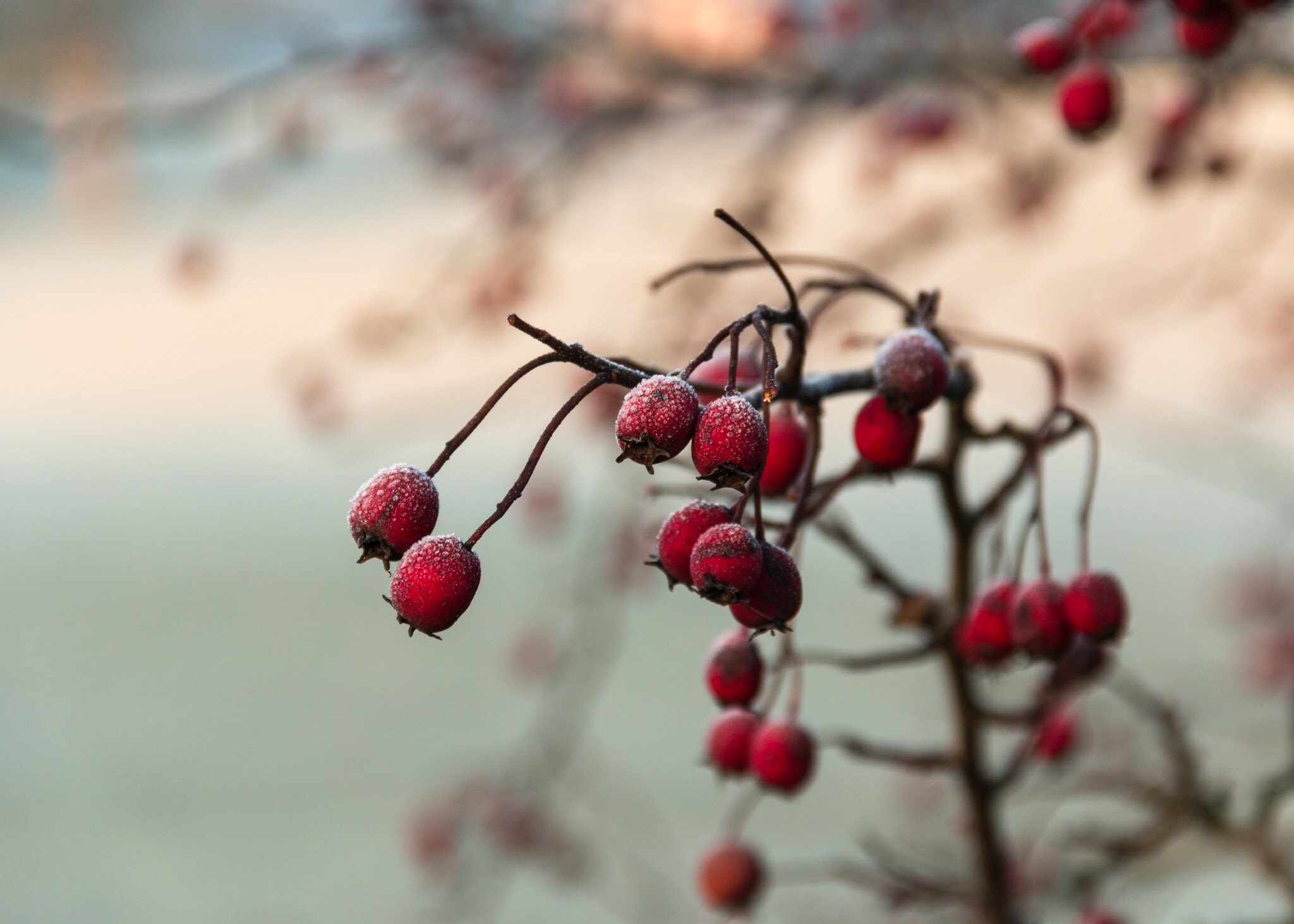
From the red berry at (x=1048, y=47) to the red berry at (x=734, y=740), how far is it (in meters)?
0.46

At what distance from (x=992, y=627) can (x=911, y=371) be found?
193 mm

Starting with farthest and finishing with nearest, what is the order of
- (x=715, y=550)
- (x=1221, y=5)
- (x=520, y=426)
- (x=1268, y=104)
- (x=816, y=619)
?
(x=520, y=426) → (x=816, y=619) → (x=1268, y=104) → (x=1221, y=5) → (x=715, y=550)

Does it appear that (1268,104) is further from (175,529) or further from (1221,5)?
(175,529)

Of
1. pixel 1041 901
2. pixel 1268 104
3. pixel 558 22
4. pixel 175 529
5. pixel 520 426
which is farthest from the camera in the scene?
pixel 520 426

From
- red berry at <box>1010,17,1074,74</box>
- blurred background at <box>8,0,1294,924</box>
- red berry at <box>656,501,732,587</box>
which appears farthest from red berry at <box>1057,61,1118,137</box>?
red berry at <box>656,501,732,587</box>

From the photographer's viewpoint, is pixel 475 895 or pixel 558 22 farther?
pixel 475 895

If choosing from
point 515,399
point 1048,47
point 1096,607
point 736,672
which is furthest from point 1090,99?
point 515,399

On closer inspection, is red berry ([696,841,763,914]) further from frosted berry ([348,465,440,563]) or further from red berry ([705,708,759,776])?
frosted berry ([348,465,440,563])

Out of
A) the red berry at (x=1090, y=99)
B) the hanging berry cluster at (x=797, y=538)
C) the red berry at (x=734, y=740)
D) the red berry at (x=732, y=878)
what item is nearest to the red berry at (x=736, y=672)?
the hanging berry cluster at (x=797, y=538)

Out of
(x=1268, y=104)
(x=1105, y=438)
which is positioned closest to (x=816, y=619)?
(x=1105, y=438)

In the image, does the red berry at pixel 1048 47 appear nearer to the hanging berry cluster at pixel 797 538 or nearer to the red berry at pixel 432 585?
the hanging berry cluster at pixel 797 538

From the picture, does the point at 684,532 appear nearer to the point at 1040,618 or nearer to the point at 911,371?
the point at 911,371

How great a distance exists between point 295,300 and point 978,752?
144 inches

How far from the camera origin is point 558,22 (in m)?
1.44
